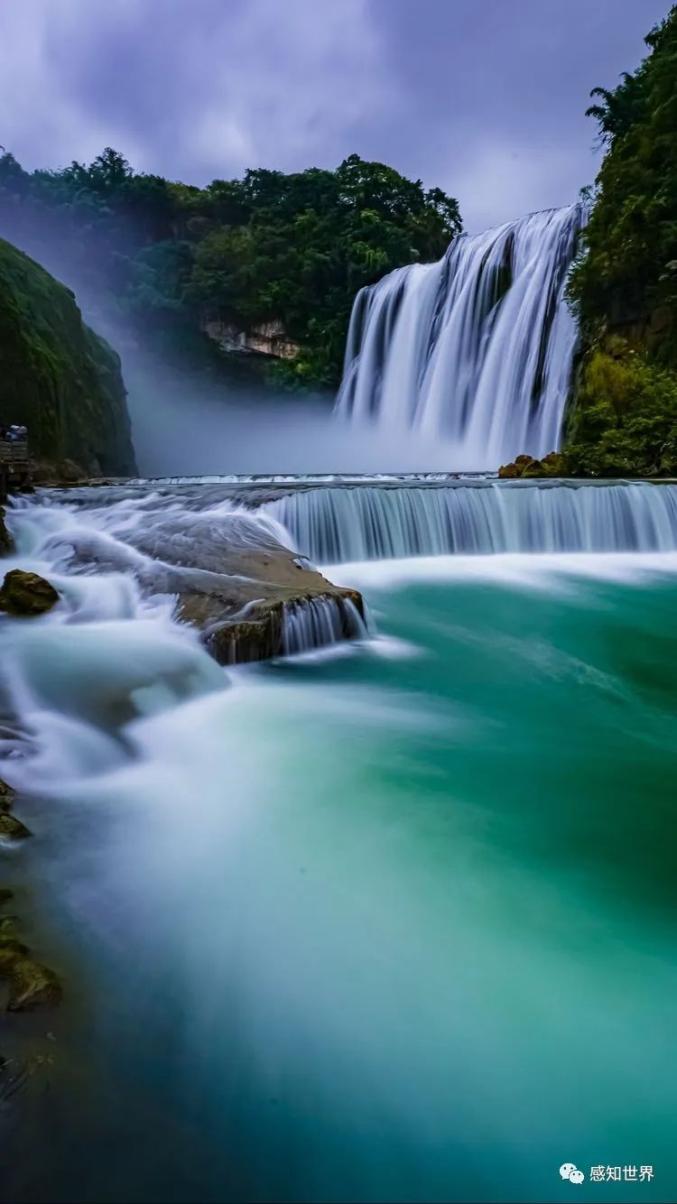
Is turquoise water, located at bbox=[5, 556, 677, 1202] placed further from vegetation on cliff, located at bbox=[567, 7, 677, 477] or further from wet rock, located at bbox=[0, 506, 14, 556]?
vegetation on cliff, located at bbox=[567, 7, 677, 477]

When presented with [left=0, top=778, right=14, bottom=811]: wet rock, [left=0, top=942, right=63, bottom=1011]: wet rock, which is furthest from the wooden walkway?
[left=0, top=942, right=63, bottom=1011]: wet rock

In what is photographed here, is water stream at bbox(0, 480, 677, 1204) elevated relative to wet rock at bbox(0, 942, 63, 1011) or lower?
lower

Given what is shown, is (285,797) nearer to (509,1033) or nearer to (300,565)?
(509,1033)

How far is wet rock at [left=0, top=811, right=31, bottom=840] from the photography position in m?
2.54

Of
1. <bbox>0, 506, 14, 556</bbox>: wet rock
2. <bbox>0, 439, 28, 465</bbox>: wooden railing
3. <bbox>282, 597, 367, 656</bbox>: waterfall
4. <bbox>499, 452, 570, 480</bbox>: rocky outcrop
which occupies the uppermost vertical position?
<bbox>0, 439, 28, 465</bbox>: wooden railing

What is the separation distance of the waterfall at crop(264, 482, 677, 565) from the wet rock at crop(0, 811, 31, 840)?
663cm

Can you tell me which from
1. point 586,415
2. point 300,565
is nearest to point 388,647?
point 300,565

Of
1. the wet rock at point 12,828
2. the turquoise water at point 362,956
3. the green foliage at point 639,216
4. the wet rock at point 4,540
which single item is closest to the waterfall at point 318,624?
the turquoise water at point 362,956

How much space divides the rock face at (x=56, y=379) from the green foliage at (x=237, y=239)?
904cm

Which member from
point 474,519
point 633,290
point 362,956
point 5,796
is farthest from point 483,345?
point 362,956

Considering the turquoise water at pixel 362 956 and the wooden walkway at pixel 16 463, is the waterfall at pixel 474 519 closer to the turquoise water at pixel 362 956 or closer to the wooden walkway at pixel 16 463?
the wooden walkway at pixel 16 463

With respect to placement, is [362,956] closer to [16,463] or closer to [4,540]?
[4,540]

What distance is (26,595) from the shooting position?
19.0 ft

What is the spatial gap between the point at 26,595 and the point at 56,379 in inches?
424
